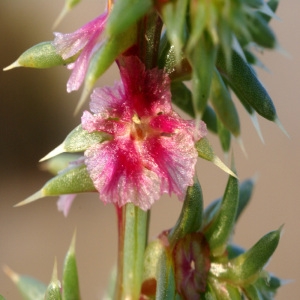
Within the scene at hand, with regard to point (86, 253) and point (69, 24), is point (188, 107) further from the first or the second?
point (69, 24)

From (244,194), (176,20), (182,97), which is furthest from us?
(244,194)

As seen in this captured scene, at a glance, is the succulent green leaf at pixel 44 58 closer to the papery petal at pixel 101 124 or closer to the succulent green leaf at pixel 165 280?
the papery petal at pixel 101 124

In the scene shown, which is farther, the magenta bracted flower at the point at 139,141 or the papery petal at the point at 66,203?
the papery petal at the point at 66,203

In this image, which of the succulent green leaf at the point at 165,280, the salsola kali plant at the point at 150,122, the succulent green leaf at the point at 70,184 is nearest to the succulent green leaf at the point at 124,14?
the salsola kali plant at the point at 150,122

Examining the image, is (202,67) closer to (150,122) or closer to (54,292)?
(150,122)

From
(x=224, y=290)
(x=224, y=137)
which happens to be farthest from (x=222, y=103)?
(x=224, y=290)
